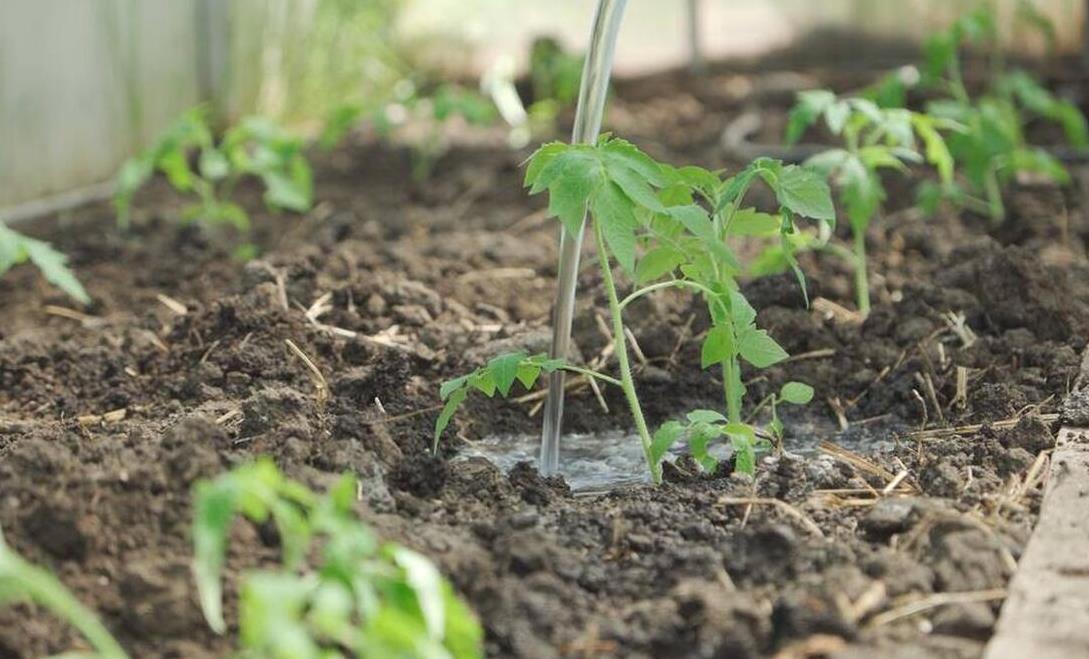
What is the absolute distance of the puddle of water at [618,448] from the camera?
2865mm

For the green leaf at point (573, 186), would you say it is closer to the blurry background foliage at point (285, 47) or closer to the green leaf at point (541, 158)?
the green leaf at point (541, 158)

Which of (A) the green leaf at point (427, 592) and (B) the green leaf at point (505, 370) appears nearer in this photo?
(A) the green leaf at point (427, 592)

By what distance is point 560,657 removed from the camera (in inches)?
78.2

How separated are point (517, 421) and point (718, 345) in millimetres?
613

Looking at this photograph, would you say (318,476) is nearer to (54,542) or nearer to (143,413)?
(54,542)

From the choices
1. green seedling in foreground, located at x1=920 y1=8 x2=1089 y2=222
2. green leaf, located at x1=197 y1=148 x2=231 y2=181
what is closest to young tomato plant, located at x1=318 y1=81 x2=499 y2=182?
green leaf, located at x1=197 y1=148 x2=231 y2=181

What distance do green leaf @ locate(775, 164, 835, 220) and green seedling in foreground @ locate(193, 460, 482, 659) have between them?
3.28 ft

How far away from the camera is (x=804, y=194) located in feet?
8.47

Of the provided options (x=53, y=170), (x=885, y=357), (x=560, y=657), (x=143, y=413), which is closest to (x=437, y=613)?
(x=560, y=657)

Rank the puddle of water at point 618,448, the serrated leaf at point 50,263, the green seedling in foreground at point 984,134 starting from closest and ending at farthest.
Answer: the puddle of water at point 618,448 → the serrated leaf at point 50,263 → the green seedling in foreground at point 984,134

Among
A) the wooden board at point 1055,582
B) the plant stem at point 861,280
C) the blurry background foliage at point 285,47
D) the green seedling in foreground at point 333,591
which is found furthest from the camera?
the blurry background foliage at point 285,47

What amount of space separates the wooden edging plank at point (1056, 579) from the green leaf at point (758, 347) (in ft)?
1.49

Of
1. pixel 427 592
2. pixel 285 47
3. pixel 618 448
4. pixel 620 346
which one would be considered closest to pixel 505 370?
pixel 620 346

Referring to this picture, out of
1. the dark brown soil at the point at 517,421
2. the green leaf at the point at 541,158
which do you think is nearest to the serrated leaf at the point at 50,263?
the dark brown soil at the point at 517,421
